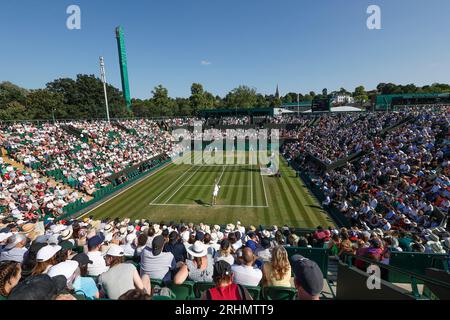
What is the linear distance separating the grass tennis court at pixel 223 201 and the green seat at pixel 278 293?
39.5ft

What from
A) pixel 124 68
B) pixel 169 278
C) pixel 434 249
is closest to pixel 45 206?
pixel 169 278

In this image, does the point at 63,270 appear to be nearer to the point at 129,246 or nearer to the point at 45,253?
the point at 45,253

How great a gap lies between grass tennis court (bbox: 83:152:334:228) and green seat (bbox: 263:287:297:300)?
12029 mm

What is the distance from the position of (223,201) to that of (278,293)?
16.9 meters

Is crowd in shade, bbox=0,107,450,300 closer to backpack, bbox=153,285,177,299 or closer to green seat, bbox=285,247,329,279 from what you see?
backpack, bbox=153,285,177,299

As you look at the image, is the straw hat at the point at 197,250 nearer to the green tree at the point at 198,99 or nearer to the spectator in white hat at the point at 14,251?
the spectator in white hat at the point at 14,251

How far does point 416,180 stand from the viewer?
52.6 ft

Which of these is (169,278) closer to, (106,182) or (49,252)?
(49,252)

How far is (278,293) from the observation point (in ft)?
14.2

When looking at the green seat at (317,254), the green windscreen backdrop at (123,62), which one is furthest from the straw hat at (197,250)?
the green windscreen backdrop at (123,62)

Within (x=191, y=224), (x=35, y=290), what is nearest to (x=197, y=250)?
(x=35, y=290)

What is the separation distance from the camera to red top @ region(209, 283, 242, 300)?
3135mm

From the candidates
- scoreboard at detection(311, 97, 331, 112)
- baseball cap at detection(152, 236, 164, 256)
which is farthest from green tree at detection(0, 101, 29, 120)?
scoreboard at detection(311, 97, 331, 112)
